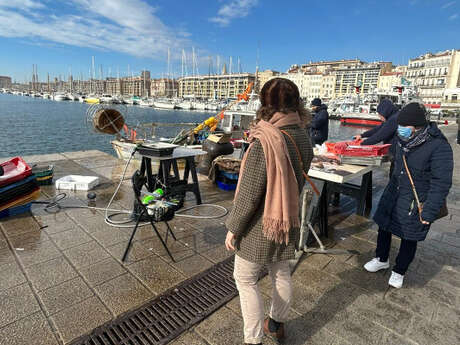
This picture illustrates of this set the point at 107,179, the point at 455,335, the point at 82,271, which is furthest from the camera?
the point at 107,179

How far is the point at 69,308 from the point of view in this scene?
2.35 m

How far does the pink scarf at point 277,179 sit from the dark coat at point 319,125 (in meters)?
4.69

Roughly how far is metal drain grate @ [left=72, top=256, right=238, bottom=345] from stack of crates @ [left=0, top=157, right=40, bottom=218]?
304 centimetres

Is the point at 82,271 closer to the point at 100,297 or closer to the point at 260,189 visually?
the point at 100,297

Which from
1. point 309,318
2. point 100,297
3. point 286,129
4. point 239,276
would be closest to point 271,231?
point 239,276

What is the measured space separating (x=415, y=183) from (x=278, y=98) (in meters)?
1.79

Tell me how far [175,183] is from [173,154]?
0.61 m

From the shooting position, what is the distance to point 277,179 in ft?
5.22

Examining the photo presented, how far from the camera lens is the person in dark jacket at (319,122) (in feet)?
19.7

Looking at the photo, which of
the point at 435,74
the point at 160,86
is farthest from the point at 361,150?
the point at 160,86

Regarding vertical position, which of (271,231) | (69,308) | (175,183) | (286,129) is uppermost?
(286,129)

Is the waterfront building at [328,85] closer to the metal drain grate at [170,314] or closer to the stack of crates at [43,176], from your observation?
the stack of crates at [43,176]

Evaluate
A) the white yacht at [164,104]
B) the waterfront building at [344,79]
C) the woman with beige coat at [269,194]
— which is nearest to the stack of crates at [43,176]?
the woman with beige coat at [269,194]

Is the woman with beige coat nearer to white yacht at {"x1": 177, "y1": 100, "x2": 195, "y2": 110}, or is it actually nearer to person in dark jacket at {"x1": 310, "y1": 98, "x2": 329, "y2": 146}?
person in dark jacket at {"x1": 310, "y1": 98, "x2": 329, "y2": 146}
